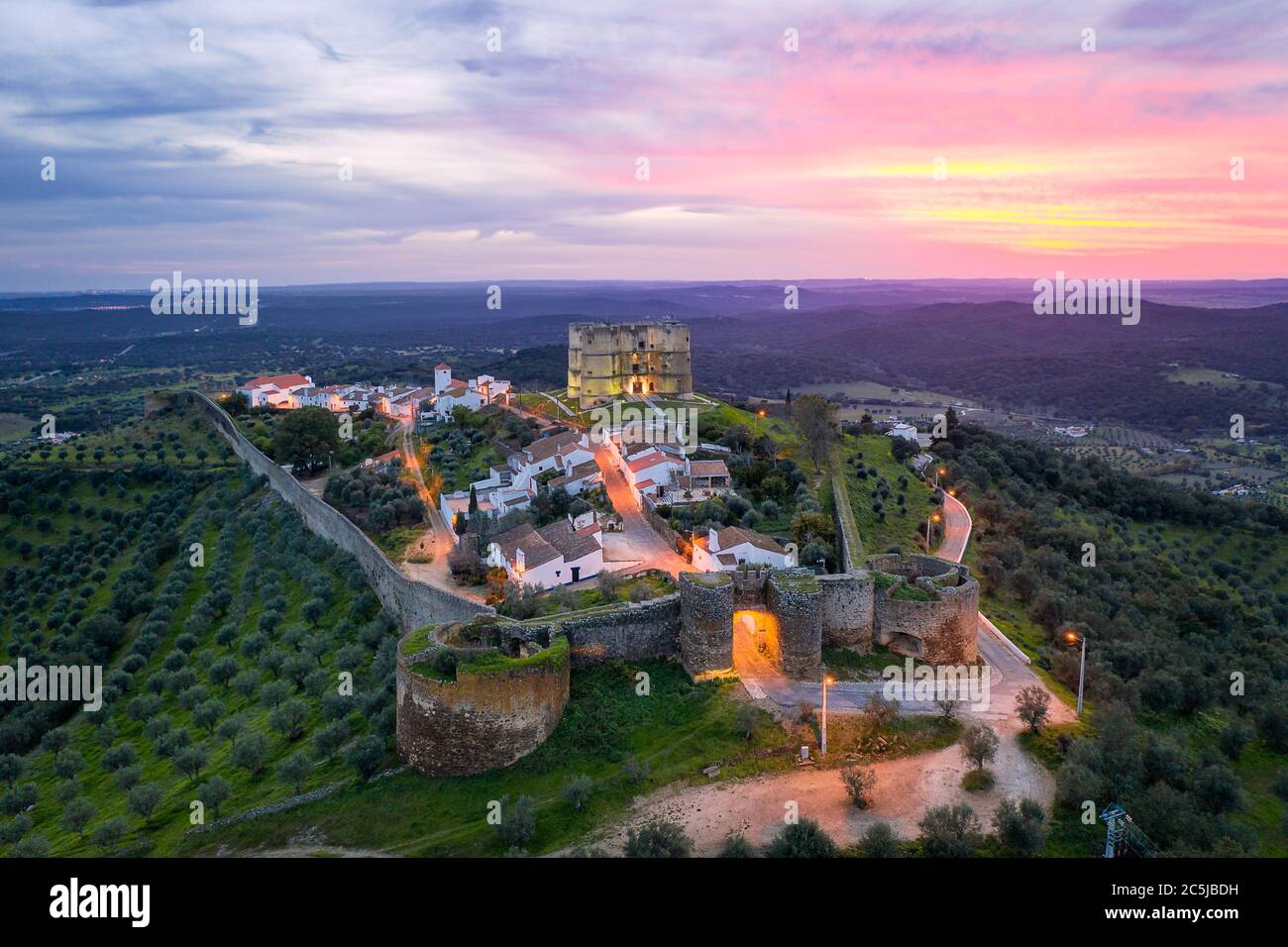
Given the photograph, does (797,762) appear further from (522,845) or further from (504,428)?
(504,428)

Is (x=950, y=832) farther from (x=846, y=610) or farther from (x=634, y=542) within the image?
(x=634, y=542)

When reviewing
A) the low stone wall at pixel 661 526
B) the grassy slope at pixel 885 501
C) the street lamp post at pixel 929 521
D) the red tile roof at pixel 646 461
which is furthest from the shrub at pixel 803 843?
the red tile roof at pixel 646 461

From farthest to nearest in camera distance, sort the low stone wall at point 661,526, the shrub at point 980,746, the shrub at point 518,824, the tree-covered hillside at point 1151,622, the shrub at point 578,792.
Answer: the low stone wall at point 661,526
the shrub at point 980,746
the tree-covered hillside at point 1151,622
the shrub at point 578,792
the shrub at point 518,824

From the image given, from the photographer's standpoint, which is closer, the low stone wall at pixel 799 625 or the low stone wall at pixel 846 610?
the low stone wall at pixel 799 625

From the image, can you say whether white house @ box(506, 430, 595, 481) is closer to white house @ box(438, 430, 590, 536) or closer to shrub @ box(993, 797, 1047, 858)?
white house @ box(438, 430, 590, 536)

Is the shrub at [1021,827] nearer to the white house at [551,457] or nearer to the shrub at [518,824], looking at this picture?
the shrub at [518,824]

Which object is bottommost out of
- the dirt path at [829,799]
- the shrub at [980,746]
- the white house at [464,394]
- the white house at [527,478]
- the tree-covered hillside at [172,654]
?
the tree-covered hillside at [172,654]

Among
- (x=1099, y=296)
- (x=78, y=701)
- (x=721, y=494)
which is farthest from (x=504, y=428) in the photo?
(x=1099, y=296)

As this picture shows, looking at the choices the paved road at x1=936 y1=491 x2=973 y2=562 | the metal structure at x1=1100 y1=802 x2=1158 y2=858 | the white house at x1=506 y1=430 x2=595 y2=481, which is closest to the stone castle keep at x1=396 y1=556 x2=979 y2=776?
the metal structure at x1=1100 y1=802 x2=1158 y2=858
